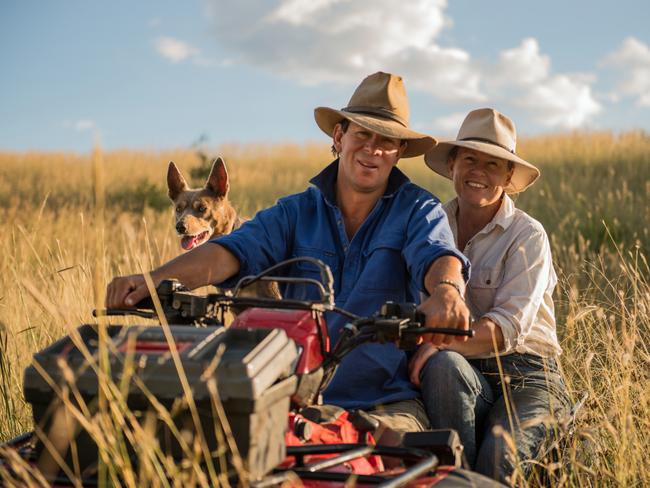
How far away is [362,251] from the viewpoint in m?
3.72

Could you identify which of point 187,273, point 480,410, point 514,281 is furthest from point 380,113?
point 480,410

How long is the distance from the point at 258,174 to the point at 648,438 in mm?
15224

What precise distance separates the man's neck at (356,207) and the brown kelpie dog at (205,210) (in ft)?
10.9

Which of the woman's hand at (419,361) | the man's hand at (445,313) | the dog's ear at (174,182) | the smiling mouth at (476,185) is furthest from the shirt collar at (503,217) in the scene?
the dog's ear at (174,182)

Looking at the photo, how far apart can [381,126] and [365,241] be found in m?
0.49

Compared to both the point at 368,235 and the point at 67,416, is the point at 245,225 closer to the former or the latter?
the point at 368,235

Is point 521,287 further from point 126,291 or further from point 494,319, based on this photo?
point 126,291

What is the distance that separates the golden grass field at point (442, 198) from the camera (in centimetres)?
395

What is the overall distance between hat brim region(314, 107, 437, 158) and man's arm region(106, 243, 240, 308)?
2.64 feet

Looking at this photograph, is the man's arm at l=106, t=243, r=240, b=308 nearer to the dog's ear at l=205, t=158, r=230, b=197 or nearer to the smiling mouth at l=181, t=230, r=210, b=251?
the smiling mouth at l=181, t=230, r=210, b=251

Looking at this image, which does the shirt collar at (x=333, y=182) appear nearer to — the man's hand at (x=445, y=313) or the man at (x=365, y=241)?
the man at (x=365, y=241)

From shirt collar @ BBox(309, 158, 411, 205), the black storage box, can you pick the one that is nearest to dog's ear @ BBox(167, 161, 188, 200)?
shirt collar @ BBox(309, 158, 411, 205)

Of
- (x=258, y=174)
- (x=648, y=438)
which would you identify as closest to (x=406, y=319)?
(x=648, y=438)

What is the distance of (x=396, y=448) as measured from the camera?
2297 mm
